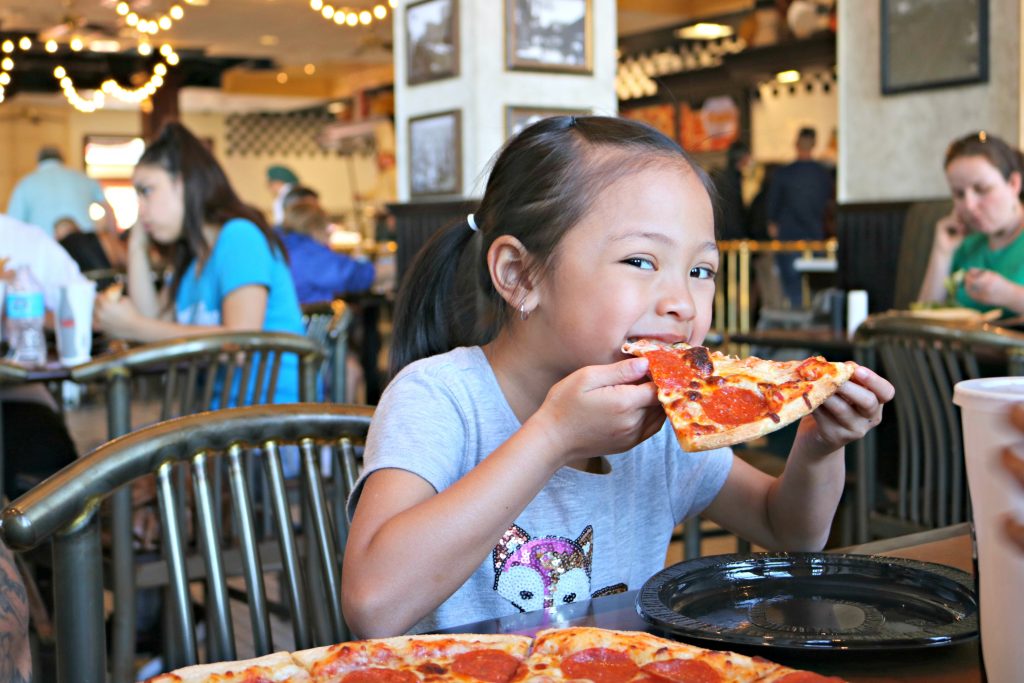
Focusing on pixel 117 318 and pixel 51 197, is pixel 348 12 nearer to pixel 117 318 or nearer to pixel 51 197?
pixel 51 197

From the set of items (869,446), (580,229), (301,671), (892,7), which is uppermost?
(892,7)

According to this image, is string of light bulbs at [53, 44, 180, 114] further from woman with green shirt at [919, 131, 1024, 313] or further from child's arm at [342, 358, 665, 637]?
child's arm at [342, 358, 665, 637]

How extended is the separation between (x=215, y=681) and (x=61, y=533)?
324mm

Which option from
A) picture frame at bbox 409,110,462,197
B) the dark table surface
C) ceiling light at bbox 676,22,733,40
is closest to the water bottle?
the dark table surface

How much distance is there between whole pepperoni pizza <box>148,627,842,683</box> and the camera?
0.73 m

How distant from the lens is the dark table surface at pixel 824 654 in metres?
0.79

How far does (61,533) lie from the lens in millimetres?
979

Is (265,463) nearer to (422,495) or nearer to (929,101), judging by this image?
(422,495)

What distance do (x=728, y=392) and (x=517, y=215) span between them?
1.24ft

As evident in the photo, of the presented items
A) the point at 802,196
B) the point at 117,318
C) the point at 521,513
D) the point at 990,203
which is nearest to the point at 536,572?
the point at 521,513

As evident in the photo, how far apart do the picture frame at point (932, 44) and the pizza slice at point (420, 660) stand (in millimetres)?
4856

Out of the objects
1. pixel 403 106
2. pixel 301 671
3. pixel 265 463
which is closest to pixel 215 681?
pixel 301 671

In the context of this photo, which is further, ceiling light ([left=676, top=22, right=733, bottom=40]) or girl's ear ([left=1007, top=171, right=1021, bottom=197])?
ceiling light ([left=676, top=22, right=733, bottom=40])

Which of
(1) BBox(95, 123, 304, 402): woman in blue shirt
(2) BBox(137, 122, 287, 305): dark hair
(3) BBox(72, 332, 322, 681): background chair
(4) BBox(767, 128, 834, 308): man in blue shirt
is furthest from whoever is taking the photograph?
(4) BBox(767, 128, 834, 308): man in blue shirt
